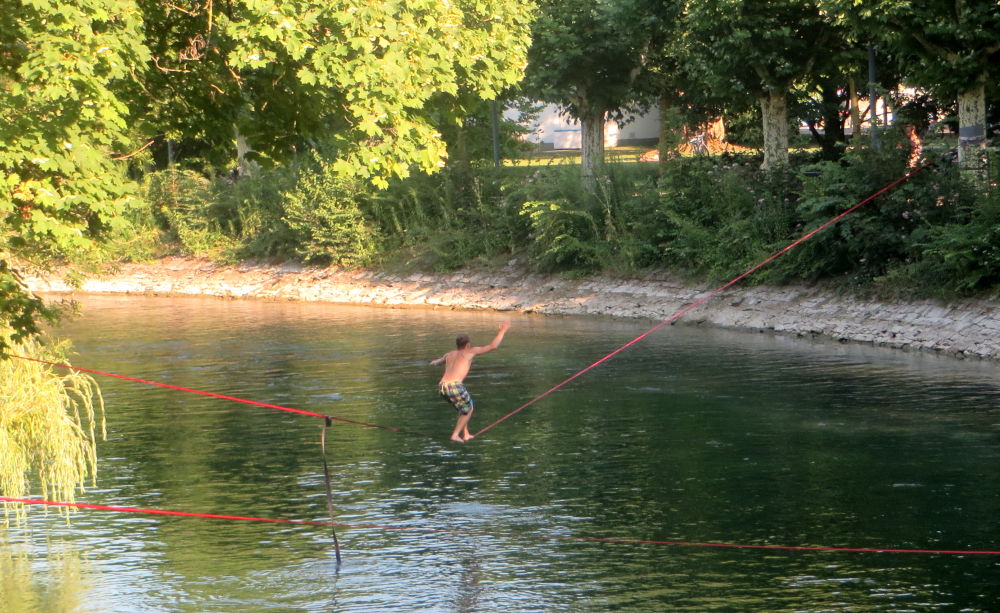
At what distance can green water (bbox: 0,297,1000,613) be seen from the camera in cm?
1477

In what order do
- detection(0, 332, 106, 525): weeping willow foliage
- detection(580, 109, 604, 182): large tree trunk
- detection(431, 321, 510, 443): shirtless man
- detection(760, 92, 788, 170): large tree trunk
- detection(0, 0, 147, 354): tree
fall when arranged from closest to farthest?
1. detection(0, 0, 147, 354): tree
2. detection(0, 332, 106, 525): weeping willow foliage
3. detection(431, 321, 510, 443): shirtless man
4. detection(760, 92, 788, 170): large tree trunk
5. detection(580, 109, 604, 182): large tree trunk

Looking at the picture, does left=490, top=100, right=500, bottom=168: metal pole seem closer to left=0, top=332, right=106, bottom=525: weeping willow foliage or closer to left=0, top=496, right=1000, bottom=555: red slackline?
left=0, top=496, right=1000, bottom=555: red slackline

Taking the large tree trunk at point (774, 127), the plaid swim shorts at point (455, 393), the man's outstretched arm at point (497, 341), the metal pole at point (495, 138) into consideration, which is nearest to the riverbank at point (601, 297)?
the large tree trunk at point (774, 127)

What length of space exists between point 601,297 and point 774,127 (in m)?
6.97

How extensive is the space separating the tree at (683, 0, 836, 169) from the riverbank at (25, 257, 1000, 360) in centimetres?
476

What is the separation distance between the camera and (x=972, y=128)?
1288 inches

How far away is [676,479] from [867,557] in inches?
168

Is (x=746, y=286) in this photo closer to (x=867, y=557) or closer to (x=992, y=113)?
(x=992, y=113)

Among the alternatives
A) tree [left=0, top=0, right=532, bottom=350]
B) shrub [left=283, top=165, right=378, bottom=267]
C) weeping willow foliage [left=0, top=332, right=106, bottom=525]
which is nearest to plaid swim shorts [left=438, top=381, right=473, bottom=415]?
tree [left=0, top=0, right=532, bottom=350]

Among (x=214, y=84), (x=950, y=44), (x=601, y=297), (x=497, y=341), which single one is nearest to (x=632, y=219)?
(x=601, y=297)

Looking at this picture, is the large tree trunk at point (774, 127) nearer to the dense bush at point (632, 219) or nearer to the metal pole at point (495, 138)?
the dense bush at point (632, 219)

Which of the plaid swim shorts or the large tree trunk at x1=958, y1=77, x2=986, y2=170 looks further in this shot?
the large tree trunk at x1=958, y1=77, x2=986, y2=170

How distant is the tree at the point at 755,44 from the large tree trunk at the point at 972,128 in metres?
4.40

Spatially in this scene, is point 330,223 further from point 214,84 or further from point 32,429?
point 32,429
